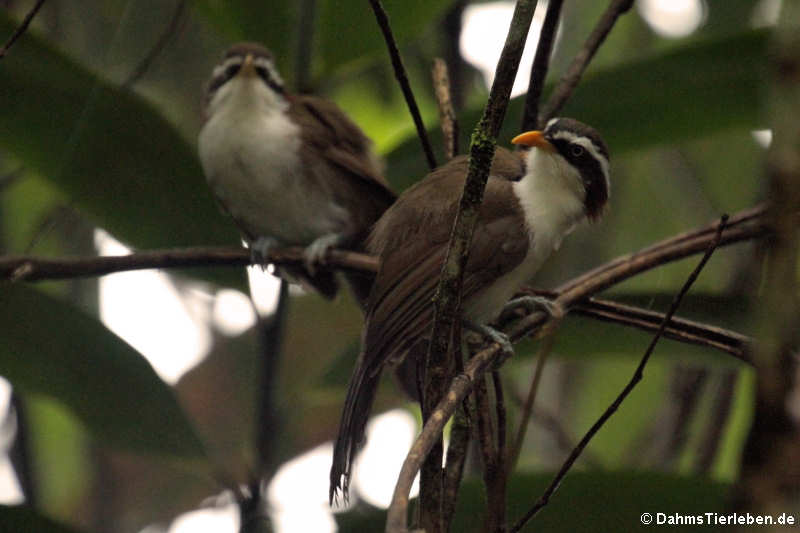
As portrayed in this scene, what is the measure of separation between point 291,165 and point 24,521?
179 cm

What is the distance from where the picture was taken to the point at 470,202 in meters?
1.56

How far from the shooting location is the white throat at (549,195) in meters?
3.00

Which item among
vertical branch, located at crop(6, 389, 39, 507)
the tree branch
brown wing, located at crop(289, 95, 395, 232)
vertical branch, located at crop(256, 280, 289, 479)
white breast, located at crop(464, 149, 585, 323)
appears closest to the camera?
the tree branch

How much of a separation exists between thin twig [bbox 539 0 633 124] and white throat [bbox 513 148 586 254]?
0.15 meters

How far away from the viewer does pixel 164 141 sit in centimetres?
317

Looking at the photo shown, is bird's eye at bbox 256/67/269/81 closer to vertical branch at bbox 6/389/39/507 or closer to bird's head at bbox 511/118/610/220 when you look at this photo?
bird's head at bbox 511/118/610/220

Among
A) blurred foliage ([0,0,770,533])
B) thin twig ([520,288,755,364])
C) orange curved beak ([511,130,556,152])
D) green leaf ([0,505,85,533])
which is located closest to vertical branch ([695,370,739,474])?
blurred foliage ([0,0,770,533])

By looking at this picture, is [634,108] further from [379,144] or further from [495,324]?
[379,144]

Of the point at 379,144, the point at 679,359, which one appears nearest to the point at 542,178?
the point at 679,359

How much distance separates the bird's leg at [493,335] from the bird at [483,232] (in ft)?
0.06

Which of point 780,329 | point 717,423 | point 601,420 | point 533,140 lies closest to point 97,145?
point 533,140

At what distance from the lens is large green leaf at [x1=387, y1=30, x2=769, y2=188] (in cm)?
310

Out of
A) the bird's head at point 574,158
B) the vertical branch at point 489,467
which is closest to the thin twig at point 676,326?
the vertical branch at point 489,467

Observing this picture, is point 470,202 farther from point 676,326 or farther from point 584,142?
point 584,142
